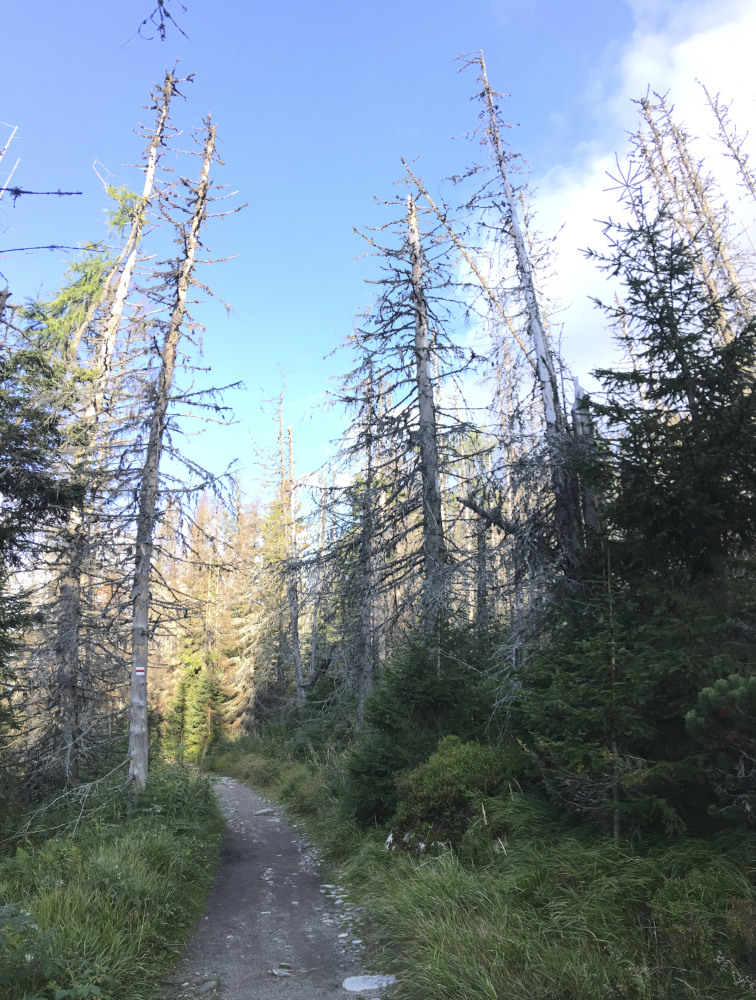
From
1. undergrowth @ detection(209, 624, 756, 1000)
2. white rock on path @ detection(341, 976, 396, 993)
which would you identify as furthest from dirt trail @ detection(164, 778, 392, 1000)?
undergrowth @ detection(209, 624, 756, 1000)

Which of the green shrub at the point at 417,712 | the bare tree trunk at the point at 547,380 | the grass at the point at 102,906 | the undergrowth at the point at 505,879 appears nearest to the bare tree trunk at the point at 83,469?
the grass at the point at 102,906

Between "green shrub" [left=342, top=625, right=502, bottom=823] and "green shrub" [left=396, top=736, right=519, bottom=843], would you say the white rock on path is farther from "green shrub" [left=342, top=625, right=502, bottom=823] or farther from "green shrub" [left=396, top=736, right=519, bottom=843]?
"green shrub" [left=342, top=625, right=502, bottom=823]

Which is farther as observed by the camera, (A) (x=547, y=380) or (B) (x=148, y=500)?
(B) (x=148, y=500)

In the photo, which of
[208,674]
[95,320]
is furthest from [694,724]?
[208,674]

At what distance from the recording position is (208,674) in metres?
31.2

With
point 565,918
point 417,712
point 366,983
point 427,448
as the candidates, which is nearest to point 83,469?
point 427,448

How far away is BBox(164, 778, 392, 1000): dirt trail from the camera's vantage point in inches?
181

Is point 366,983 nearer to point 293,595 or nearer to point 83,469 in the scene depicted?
point 83,469

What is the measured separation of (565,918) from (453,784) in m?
2.68

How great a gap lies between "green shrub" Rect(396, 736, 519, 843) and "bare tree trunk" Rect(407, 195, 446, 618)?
2886mm

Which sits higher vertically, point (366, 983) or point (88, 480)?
point (88, 480)

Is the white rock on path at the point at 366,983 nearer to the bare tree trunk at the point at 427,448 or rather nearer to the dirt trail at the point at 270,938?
the dirt trail at the point at 270,938

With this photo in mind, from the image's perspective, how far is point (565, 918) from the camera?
400 centimetres

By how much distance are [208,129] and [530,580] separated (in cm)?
1272
